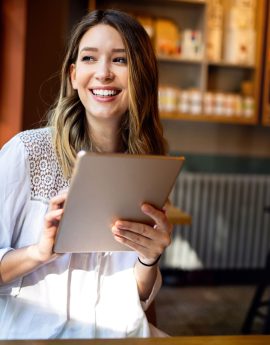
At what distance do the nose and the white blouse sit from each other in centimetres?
23

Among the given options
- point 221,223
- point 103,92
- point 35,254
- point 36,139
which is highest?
point 103,92

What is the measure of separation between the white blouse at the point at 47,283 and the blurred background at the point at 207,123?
2287 millimetres

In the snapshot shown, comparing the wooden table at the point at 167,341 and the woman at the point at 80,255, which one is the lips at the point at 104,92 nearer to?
the woman at the point at 80,255

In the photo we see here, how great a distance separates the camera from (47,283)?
4.36ft

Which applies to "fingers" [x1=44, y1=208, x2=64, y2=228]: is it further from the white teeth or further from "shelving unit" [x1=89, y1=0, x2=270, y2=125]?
"shelving unit" [x1=89, y1=0, x2=270, y2=125]

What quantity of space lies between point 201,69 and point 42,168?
3143 millimetres

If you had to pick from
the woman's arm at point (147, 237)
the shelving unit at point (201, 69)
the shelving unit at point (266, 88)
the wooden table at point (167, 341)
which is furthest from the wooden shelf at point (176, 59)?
the wooden table at point (167, 341)

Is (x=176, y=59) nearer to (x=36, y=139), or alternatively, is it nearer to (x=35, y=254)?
(x=36, y=139)

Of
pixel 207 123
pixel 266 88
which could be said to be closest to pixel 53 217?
pixel 266 88

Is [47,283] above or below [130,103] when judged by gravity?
below

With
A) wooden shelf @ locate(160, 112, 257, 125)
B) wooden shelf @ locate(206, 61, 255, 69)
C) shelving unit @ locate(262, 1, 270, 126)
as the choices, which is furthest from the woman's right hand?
shelving unit @ locate(262, 1, 270, 126)

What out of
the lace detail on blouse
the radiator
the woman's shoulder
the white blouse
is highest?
the woman's shoulder

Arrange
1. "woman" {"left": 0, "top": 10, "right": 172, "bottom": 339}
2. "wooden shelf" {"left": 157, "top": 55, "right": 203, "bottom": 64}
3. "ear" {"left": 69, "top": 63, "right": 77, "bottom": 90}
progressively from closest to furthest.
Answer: "woman" {"left": 0, "top": 10, "right": 172, "bottom": 339}
"ear" {"left": 69, "top": 63, "right": 77, "bottom": 90}
"wooden shelf" {"left": 157, "top": 55, "right": 203, "bottom": 64}

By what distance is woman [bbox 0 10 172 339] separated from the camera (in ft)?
4.29
